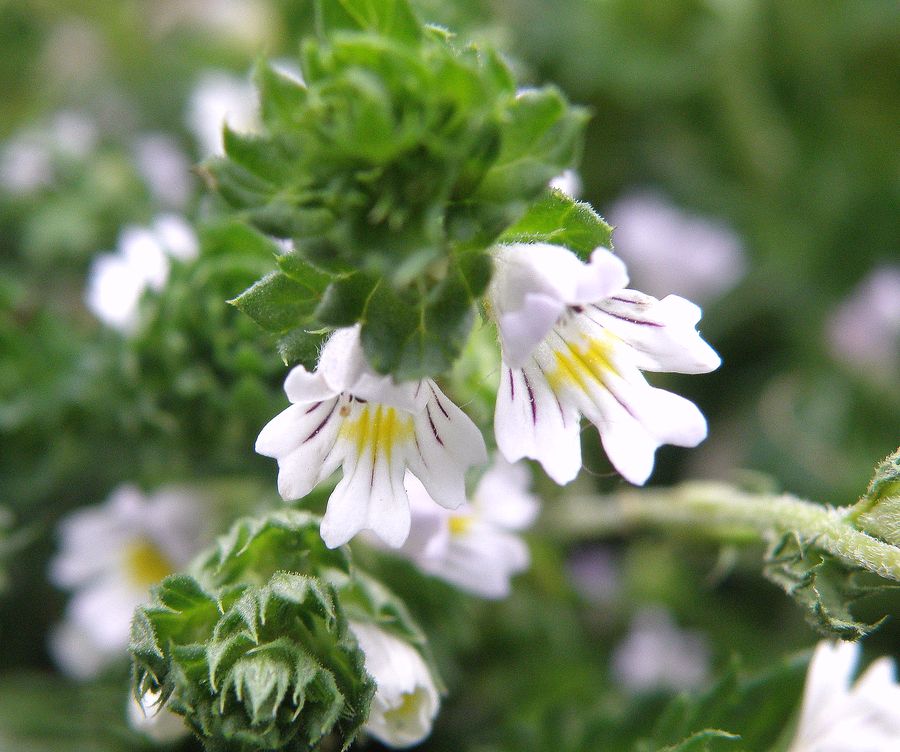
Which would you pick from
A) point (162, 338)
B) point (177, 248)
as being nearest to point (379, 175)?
point (162, 338)

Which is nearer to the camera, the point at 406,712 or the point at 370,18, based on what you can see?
the point at 370,18

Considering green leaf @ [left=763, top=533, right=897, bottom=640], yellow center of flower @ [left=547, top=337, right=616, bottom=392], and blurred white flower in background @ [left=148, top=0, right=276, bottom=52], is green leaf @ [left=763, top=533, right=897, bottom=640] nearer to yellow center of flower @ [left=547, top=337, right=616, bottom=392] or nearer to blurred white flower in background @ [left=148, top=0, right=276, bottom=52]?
yellow center of flower @ [left=547, top=337, right=616, bottom=392]

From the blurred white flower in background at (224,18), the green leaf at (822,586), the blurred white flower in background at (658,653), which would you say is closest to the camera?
the green leaf at (822,586)

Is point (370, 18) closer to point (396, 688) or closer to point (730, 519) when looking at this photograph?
point (396, 688)

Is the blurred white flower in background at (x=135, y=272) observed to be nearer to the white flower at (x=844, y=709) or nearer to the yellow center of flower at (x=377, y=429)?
the yellow center of flower at (x=377, y=429)

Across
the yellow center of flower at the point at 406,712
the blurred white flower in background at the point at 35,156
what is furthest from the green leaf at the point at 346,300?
the blurred white flower in background at the point at 35,156

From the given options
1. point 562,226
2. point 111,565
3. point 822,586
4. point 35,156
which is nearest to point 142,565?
point 111,565

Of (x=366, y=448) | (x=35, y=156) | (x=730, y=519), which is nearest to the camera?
(x=366, y=448)
